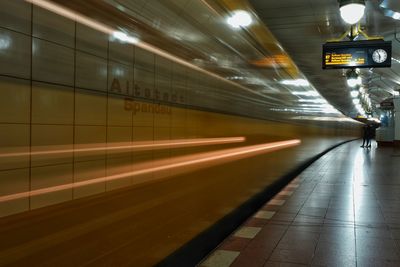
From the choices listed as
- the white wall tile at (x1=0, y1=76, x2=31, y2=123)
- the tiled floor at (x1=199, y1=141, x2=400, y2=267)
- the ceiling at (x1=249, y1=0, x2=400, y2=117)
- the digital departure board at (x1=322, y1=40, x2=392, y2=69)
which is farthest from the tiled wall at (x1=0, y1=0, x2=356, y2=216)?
the ceiling at (x1=249, y1=0, x2=400, y2=117)

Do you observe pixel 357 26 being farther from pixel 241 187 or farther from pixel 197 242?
pixel 197 242

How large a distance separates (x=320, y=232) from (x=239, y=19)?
2.45 m

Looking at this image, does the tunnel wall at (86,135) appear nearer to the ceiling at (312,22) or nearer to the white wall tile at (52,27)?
the white wall tile at (52,27)

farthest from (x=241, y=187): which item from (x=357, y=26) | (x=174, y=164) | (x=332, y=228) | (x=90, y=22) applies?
(x=357, y=26)

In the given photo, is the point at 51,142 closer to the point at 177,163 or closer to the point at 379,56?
the point at 177,163

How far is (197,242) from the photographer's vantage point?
296 cm

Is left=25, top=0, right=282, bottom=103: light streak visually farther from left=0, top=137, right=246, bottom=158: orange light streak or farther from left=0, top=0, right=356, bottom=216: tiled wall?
left=0, top=137, right=246, bottom=158: orange light streak

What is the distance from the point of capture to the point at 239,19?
10.6 feet

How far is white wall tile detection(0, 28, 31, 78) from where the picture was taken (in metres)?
1.12

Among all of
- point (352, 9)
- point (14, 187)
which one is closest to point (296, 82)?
point (352, 9)

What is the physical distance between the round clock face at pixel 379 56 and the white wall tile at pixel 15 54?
7.98 meters

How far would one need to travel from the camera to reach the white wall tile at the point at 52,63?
4.00 ft

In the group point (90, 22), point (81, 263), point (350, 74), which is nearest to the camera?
point (90, 22)

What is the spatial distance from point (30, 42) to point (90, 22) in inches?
12.0
